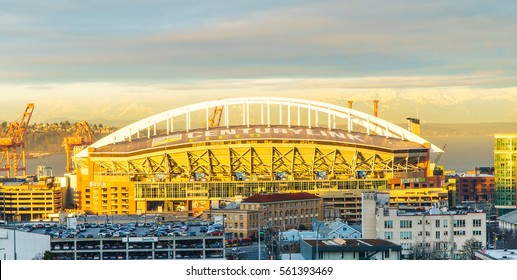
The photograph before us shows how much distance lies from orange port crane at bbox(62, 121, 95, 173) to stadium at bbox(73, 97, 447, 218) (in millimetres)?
38680

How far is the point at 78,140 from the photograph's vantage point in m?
130

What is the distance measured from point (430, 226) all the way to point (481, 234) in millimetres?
1740

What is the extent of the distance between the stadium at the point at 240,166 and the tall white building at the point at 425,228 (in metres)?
30.6

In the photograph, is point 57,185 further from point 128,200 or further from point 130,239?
point 130,239

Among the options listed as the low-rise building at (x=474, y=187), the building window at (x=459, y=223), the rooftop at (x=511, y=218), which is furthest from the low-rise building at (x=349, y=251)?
the low-rise building at (x=474, y=187)

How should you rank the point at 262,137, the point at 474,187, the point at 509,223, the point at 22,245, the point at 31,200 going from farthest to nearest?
the point at 474,187
the point at 31,200
the point at 262,137
the point at 509,223
the point at 22,245

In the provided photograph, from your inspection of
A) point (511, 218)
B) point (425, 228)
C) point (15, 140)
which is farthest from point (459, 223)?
point (15, 140)

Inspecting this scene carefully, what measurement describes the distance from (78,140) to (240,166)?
4317 centimetres

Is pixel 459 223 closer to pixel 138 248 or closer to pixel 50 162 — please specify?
pixel 138 248

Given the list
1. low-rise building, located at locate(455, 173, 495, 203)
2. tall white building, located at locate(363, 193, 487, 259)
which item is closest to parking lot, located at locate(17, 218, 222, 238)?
tall white building, located at locate(363, 193, 487, 259)

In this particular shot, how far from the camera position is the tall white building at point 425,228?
53062 mm

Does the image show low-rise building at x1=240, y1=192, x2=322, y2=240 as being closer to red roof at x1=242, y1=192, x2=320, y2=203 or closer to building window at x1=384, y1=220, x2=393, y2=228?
red roof at x1=242, y1=192, x2=320, y2=203

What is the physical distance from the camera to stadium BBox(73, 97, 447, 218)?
86.2 meters

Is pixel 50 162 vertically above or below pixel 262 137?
above
